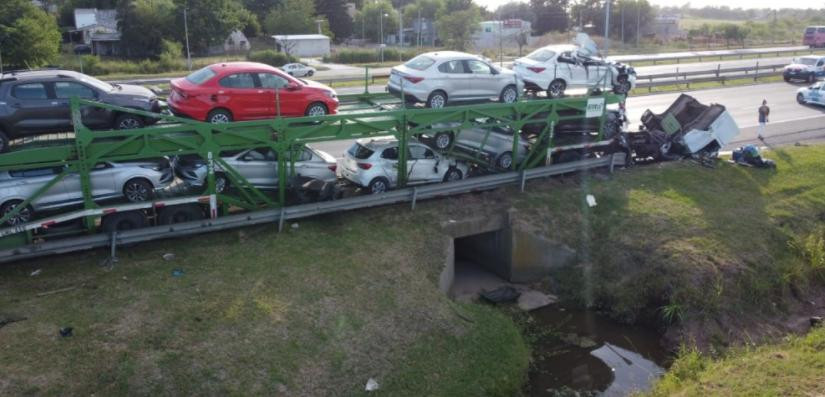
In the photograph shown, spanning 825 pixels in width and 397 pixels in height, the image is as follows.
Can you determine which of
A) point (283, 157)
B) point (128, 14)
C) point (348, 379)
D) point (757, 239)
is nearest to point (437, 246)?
point (283, 157)

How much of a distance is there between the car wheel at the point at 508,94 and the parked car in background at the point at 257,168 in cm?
563

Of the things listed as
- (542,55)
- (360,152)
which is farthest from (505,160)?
(542,55)

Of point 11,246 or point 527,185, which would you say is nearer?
point 11,246

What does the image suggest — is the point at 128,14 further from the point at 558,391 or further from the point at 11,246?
the point at 558,391

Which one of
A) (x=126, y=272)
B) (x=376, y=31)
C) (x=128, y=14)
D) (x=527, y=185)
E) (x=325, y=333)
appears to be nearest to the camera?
(x=325, y=333)

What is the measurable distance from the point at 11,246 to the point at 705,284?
12.5 metres

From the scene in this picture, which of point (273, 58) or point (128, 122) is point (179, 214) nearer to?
point (128, 122)

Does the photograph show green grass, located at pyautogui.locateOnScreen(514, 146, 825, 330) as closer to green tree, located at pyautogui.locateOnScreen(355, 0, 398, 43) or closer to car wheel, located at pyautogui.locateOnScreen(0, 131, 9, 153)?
car wheel, located at pyautogui.locateOnScreen(0, 131, 9, 153)

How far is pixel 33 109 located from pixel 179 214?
10.3 feet

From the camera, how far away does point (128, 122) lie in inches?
495

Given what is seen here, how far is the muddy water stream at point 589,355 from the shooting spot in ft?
35.9

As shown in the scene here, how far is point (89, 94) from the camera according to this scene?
12.3 metres

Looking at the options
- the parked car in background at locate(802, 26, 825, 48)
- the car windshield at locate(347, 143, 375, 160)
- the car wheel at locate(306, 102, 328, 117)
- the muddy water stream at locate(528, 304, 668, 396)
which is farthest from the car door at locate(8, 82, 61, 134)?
the parked car in background at locate(802, 26, 825, 48)

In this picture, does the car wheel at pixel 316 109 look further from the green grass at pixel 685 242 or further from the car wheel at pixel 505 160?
the green grass at pixel 685 242
